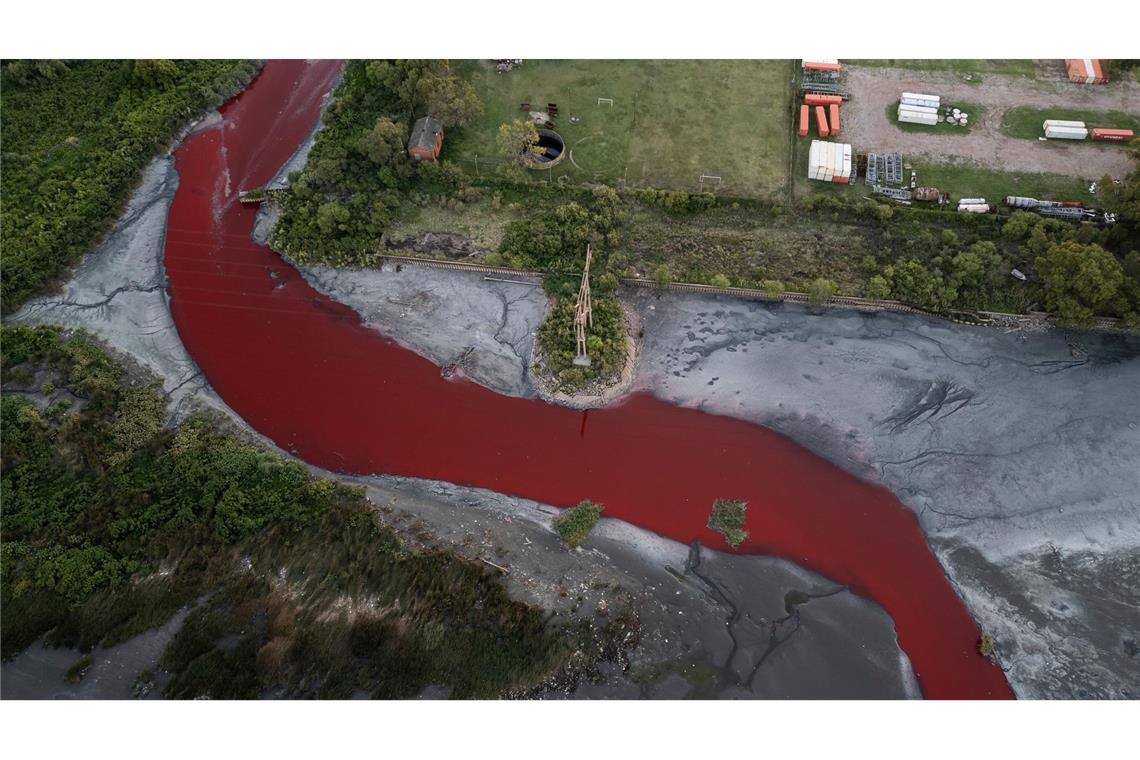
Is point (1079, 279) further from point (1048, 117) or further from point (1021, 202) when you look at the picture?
point (1048, 117)

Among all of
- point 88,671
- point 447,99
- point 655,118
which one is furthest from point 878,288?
point 88,671

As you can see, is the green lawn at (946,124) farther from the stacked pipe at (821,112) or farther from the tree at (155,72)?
the tree at (155,72)

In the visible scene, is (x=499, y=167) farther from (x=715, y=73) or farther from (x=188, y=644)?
(x=188, y=644)

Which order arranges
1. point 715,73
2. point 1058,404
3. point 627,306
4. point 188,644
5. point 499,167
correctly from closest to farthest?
point 188,644
point 1058,404
point 627,306
point 499,167
point 715,73

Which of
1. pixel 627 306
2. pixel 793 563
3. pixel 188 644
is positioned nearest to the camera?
pixel 188 644

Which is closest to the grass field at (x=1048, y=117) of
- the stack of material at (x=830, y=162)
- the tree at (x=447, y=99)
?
the stack of material at (x=830, y=162)

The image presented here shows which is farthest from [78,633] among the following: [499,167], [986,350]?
[986,350]
